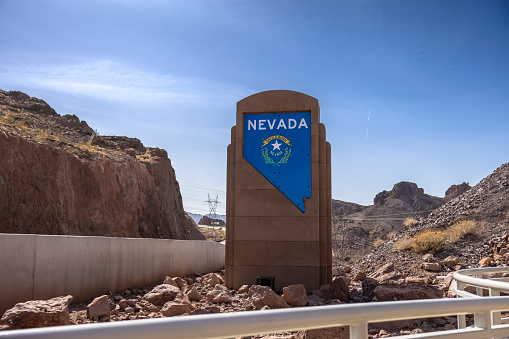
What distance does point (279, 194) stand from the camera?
12398 millimetres

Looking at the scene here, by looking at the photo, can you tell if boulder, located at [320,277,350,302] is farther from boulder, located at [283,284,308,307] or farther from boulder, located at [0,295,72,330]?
boulder, located at [0,295,72,330]

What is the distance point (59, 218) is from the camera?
1065 inches

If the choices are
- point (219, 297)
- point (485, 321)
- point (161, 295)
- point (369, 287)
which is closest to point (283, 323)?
point (485, 321)

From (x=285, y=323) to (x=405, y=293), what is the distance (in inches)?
308

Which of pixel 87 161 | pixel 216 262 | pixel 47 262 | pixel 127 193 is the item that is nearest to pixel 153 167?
pixel 127 193

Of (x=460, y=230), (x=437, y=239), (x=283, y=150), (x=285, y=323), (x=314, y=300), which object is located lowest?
(x=314, y=300)

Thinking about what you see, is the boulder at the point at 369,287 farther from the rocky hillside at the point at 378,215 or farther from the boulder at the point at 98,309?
the rocky hillside at the point at 378,215

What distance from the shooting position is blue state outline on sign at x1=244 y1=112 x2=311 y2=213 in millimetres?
12375

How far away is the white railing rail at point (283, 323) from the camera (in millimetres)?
1942

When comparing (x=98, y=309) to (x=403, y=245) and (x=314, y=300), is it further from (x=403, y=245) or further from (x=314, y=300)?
(x=403, y=245)

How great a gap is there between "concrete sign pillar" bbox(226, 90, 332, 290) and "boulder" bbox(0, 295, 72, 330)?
20.2 feet

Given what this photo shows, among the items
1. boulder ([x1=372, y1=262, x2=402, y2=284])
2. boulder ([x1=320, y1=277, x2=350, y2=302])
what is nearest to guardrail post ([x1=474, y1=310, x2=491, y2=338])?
boulder ([x1=320, y1=277, x2=350, y2=302])

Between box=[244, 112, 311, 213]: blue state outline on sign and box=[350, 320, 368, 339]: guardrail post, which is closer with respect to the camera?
box=[350, 320, 368, 339]: guardrail post

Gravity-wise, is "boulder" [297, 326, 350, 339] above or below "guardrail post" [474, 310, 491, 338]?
below
